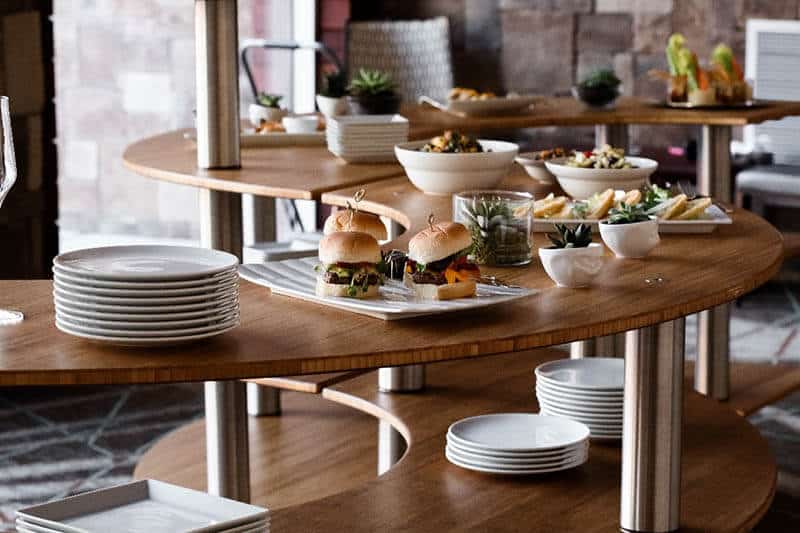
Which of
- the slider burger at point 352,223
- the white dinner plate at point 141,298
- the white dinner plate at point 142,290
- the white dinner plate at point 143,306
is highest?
the slider burger at point 352,223

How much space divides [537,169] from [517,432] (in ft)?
2.03

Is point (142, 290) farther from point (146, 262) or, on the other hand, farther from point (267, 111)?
point (267, 111)

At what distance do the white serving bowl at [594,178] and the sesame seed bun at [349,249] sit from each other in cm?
85

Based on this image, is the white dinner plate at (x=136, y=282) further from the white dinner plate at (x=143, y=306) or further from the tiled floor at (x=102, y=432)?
the tiled floor at (x=102, y=432)

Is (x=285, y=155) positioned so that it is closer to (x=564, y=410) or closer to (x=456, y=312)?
(x=564, y=410)

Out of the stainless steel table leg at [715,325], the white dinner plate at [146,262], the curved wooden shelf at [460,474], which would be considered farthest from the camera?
the stainless steel table leg at [715,325]

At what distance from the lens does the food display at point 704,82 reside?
3.99 meters

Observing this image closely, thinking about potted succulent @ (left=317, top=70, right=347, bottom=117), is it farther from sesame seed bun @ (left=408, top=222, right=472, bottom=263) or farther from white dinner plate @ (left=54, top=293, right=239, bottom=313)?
white dinner plate @ (left=54, top=293, right=239, bottom=313)

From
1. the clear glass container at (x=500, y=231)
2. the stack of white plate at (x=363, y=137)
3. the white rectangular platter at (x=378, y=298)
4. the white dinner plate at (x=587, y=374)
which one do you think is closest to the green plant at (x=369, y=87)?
the stack of white plate at (x=363, y=137)

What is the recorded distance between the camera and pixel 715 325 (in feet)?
13.0

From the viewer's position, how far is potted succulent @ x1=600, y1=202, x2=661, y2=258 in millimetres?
2150

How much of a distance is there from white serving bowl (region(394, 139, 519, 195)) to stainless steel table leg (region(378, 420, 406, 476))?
680mm

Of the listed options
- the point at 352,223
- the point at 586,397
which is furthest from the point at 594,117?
the point at 352,223

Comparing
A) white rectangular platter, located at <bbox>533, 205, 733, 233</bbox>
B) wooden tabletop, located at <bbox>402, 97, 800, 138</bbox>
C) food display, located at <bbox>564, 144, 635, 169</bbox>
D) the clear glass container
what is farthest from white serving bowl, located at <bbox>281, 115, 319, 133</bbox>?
the clear glass container
